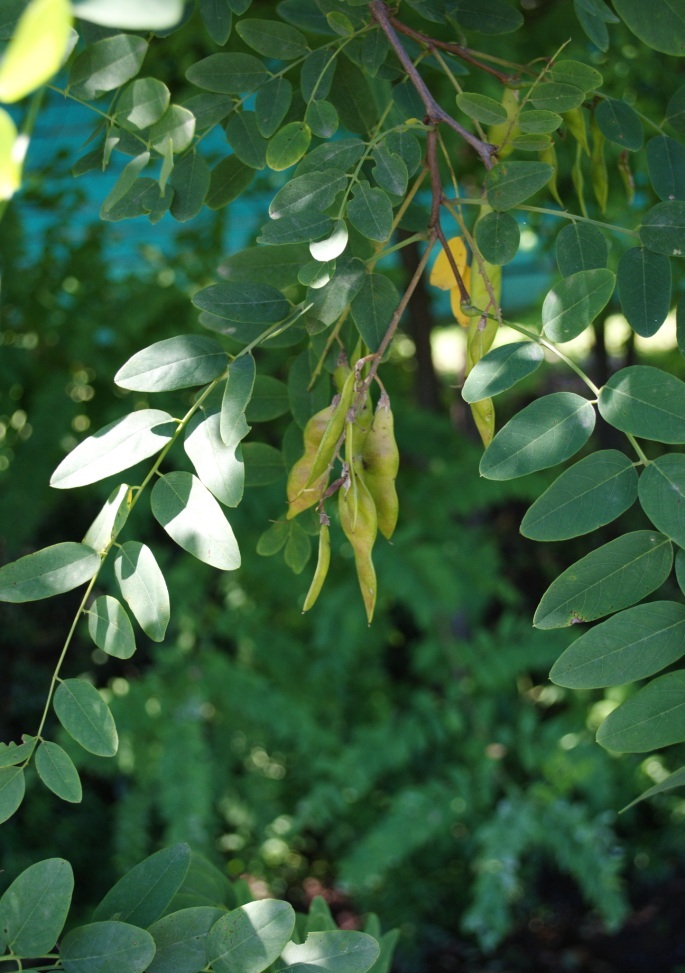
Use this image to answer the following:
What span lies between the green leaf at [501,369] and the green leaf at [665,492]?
0.07 m

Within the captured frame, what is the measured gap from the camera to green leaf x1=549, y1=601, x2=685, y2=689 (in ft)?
1.35

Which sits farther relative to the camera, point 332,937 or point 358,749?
point 358,749

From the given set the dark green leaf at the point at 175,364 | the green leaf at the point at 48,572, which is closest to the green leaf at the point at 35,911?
the green leaf at the point at 48,572

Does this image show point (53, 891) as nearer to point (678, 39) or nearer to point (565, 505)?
point (565, 505)

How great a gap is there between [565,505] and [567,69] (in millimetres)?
224

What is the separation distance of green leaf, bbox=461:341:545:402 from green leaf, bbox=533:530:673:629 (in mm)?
85

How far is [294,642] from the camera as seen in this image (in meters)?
2.12

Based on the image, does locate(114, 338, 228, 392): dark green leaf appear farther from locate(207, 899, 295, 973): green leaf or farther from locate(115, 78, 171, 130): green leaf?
locate(207, 899, 295, 973): green leaf

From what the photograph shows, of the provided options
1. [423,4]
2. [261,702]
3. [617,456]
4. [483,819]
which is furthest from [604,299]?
[483,819]

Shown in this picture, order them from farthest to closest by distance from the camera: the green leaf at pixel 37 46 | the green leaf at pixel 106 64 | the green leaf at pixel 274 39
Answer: the green leaf at pixel 274 39 → the green leaf at pixel 106 64 → the green leaf at pixel 37 46

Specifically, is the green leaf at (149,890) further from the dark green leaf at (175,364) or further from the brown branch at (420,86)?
the brown branch at (420,86)

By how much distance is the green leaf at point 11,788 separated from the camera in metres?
0.43

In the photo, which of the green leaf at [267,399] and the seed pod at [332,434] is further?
the green leaf at [267,399]

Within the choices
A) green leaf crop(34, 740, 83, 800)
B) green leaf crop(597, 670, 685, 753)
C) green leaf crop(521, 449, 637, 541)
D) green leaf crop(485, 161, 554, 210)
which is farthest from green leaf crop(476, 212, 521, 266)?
green leaf crop(34, 740, 83, 800)
